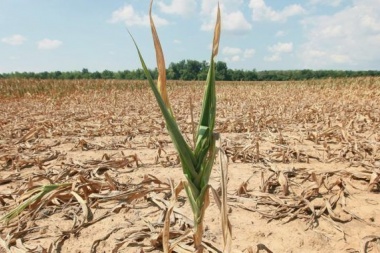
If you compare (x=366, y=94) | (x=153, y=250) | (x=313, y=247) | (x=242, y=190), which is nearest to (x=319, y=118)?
(x=242, y=190)

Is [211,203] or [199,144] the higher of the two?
[199,144]

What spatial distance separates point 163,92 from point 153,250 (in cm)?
88

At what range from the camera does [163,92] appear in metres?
0.93

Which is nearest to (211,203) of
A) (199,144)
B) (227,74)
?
(199,144)

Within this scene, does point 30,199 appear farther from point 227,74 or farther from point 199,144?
point 227,74

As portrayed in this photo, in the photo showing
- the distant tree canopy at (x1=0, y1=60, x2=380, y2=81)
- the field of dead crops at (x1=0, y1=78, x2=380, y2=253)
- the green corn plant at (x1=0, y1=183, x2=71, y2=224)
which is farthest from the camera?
the distant tree canopy at (x1=0, y1=60, x2=380, y2=81)

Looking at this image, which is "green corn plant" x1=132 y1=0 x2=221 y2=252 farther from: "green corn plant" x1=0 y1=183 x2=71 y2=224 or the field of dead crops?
"green corn plant" x1=0 y1=183 x2=71 y2=224

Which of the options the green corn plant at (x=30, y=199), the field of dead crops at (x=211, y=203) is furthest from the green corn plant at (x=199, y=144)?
the green corn plant at (x=30, y=199)

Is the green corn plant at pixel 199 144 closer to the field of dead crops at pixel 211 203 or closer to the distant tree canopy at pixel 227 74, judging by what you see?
the field of dead crops at pixel 211 203

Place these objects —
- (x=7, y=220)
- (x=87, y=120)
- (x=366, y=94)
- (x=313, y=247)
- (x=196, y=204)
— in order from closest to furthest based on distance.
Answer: (x=196, y=204) < (x=313, y=247) < (x=7, y=220) < (x=87, y=120) < (x=366, y=94)

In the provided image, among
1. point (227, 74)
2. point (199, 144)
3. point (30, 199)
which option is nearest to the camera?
point (199, 144)

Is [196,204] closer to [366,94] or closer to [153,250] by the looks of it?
[153,250]

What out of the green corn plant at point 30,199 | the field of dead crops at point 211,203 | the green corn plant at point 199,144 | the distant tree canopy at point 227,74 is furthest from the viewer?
the distant tree canopy at point 227,74

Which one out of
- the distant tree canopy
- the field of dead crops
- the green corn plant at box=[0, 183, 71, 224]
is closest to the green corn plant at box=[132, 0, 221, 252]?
the field of dead crops
